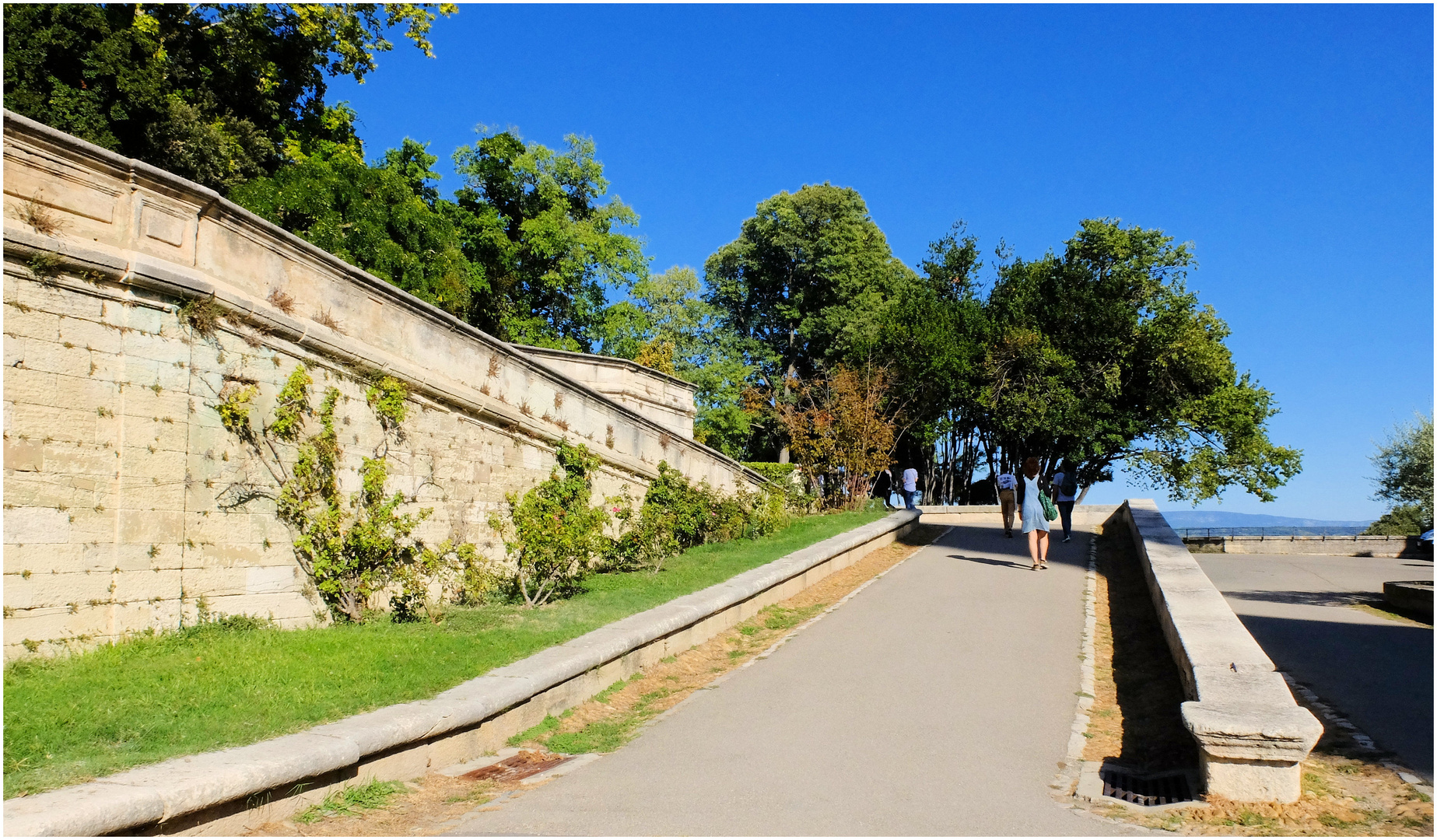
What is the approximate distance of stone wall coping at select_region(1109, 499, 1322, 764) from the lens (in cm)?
473

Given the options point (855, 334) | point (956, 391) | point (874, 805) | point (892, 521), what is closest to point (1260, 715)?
point (874, 805)

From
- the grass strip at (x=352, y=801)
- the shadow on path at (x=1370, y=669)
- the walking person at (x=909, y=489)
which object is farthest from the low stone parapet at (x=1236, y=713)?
the walking person at (x=909, y=489)

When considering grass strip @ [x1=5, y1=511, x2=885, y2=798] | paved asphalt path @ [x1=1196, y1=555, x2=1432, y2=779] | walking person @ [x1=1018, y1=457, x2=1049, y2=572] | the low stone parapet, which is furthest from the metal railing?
grass strip @ [x1=5, y1=511, x2=885, y2=798]

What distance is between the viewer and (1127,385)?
3234cm

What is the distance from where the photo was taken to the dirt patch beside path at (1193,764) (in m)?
4.54

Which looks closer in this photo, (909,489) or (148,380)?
(148,380)

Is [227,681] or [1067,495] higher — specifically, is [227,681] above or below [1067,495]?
below

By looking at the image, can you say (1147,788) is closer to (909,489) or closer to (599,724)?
(599,724)

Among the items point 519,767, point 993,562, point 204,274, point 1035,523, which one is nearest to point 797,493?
point 993,562

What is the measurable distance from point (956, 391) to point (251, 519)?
2787cm

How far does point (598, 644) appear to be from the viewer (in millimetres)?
7320

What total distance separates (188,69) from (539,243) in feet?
38.7

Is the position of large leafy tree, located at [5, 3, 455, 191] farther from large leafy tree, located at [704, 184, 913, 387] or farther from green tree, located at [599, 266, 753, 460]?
large leafy tree, located at [704, 184, 913, 387]

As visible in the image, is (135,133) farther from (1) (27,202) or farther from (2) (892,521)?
(2) (892,521)
